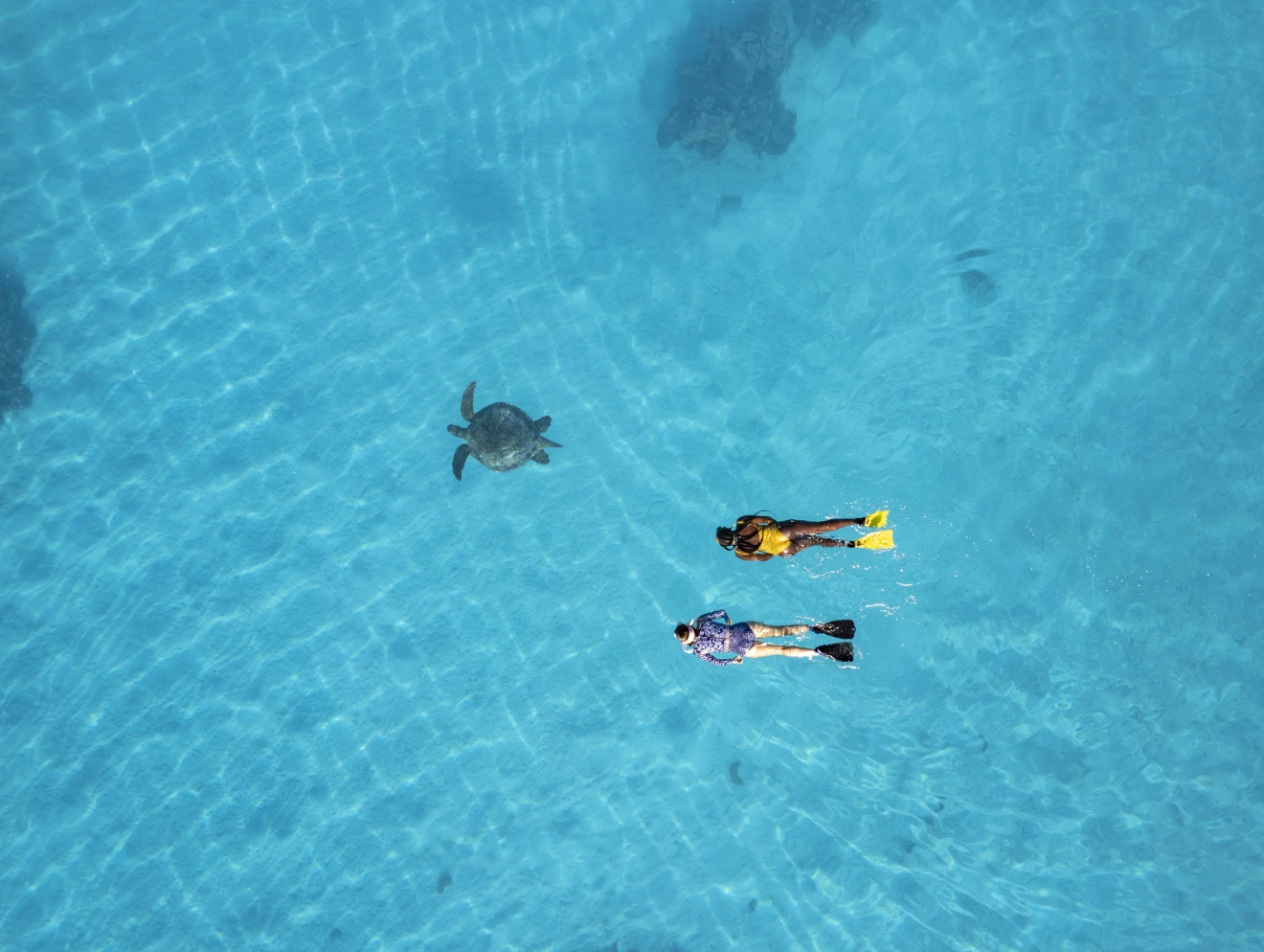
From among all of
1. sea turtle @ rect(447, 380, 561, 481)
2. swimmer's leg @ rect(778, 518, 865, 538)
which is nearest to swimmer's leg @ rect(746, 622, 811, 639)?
swimmer's leg @ rect(778, 518, 865, 538)

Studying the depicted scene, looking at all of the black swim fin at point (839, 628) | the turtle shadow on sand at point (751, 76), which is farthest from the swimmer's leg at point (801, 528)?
the turtle shadow on sand at point (751, 76)

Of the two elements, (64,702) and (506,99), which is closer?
(64,702)

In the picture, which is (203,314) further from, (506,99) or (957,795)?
(957,795)

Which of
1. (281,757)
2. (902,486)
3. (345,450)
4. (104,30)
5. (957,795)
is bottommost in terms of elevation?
(957,795)

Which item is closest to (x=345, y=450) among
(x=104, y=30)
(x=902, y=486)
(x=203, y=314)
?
(x=203, y=314)

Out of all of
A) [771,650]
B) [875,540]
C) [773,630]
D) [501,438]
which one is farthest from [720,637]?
[501,438]

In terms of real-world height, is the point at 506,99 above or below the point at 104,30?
below

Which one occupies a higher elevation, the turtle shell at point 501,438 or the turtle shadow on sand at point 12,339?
the turtle shadow on sand at point 12,339

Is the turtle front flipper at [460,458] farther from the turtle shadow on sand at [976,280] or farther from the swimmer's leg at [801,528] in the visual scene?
the turtle shadow on sand at [976,280]
